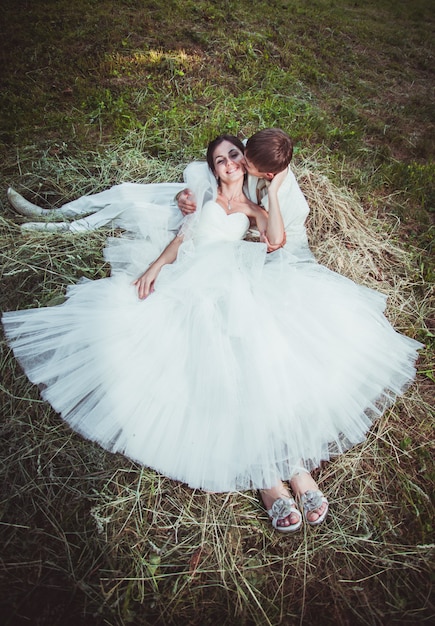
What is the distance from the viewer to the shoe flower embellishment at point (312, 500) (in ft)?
7.64

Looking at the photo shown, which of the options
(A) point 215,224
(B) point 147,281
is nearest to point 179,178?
(A) point 215,224

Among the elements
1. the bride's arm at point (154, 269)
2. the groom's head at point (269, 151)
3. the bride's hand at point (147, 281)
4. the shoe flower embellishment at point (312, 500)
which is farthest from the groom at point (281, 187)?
the shoe flower embellishment at point (312, 500)

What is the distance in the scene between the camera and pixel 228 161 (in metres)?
2.91

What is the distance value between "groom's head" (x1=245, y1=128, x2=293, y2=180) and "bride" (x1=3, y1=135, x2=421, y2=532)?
1.90 feet

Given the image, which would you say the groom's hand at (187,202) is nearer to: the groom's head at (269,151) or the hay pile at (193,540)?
the groom's head at (269,151)

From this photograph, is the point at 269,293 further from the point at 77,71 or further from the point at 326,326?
the point at 77,71

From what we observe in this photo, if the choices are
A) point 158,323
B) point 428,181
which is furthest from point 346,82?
point 158,323

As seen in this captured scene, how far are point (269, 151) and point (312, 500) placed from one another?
89.0 inches

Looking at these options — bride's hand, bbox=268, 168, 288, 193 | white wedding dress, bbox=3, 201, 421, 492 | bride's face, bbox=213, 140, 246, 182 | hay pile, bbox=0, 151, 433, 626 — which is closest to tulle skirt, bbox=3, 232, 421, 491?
white wedding dress, bbox=3, 201, 421, 492

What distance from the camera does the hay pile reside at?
204cm

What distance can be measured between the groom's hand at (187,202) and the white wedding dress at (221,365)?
527 millimetres

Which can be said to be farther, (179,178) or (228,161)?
(179,178)

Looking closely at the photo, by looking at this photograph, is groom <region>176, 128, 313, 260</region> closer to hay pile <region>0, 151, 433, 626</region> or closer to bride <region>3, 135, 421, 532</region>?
bride <region>3, 135, 421, 532</region>

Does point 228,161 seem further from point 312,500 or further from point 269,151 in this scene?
point 312,500
